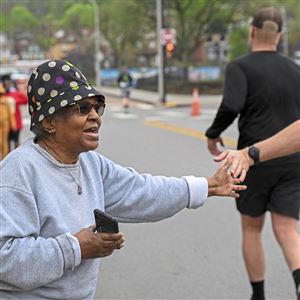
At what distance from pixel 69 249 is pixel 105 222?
151 millimetres

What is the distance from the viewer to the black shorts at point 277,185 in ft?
13.8

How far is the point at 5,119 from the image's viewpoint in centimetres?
1027

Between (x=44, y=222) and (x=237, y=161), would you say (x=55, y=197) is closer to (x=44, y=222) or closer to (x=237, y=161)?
(x=44, y=222)

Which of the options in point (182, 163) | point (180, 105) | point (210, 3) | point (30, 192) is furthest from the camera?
point (210, 3)

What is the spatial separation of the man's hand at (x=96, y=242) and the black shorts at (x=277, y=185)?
2.14 meters

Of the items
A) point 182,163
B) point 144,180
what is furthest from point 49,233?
point 182,163

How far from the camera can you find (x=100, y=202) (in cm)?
248

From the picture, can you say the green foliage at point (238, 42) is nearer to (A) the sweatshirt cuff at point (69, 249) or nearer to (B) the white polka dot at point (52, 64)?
(B) the white polka dot at point (52, 64)

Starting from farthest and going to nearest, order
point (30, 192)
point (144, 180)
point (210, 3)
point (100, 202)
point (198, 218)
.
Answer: point (210, 3) → point (198, 218) → point (144, 180) → point (100, 202) → point (30, 192)

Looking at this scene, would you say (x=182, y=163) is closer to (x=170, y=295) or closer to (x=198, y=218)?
(x=198, y=218)

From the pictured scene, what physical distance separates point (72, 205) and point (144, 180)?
48 centimetres

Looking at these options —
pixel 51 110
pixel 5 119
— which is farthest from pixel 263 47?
pixel 5 119

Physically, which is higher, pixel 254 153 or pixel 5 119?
pixel 254 153

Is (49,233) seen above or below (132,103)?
above
